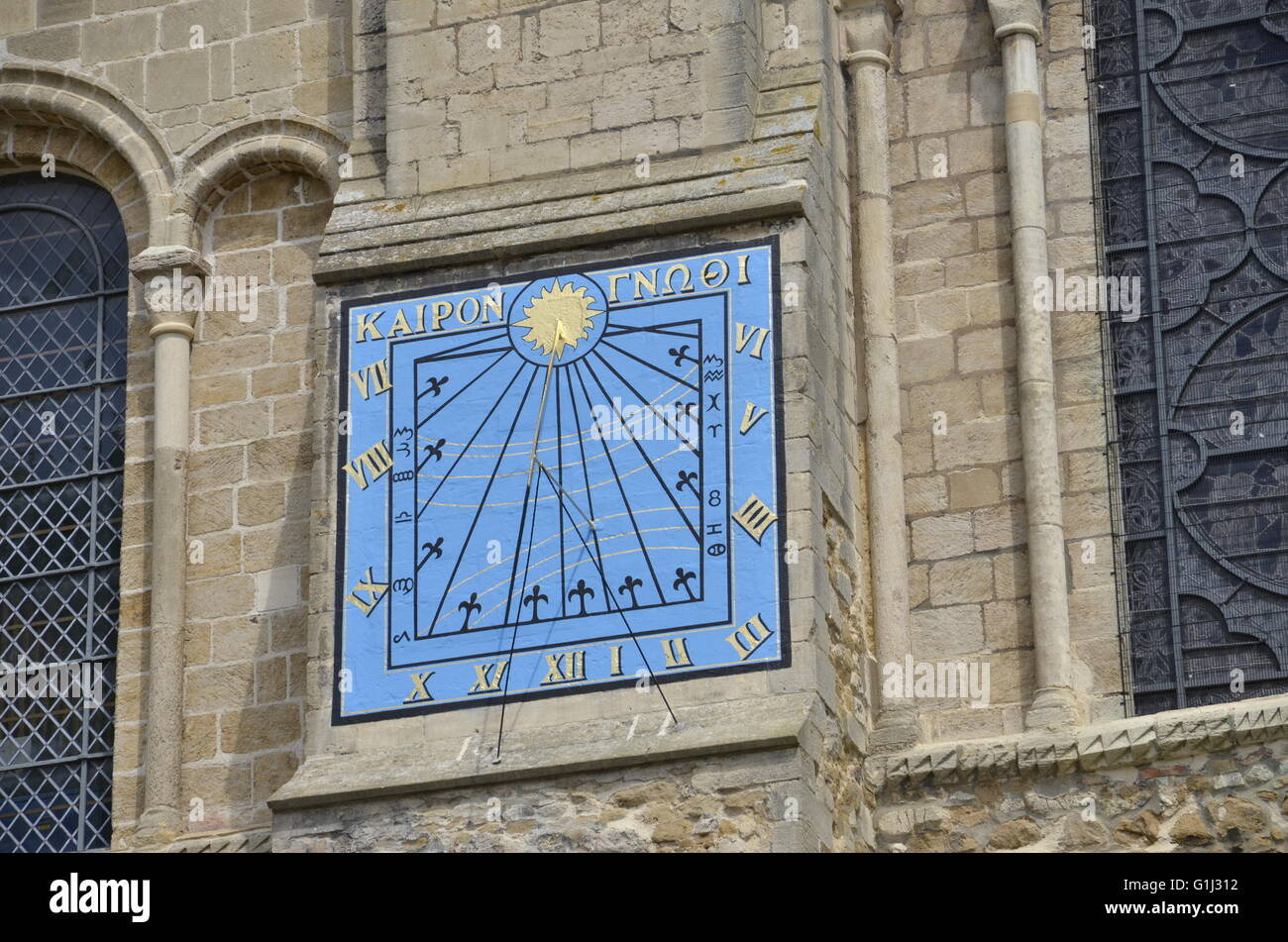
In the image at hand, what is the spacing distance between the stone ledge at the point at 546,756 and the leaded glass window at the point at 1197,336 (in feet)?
5.93

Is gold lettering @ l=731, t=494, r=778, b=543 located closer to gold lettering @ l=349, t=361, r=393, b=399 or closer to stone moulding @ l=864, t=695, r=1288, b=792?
stone moulding @ l=864, t=695, r=1288, b=792

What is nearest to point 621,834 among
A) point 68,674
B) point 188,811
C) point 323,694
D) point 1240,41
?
point 323,694

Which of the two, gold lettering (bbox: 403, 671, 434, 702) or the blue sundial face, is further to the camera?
gold lettering (bbox: 403, 671, 434, 702)

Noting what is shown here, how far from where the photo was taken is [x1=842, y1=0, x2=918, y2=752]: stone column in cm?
1364

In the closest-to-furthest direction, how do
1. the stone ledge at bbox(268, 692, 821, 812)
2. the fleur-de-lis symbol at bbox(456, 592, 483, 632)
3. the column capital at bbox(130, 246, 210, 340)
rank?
the stone ledge at bbox(268, 692, 821, 812)
the fleur-de-lis symbol at bbox(456, 592, 483, 632)
the column capital at bbox(130, 246, 210, 340)

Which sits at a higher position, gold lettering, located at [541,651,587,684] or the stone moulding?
gold lettering, located at [541,651,587,684]

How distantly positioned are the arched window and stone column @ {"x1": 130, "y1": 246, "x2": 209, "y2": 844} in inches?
14.5

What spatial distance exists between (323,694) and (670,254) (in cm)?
233

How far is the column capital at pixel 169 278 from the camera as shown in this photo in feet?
49.0

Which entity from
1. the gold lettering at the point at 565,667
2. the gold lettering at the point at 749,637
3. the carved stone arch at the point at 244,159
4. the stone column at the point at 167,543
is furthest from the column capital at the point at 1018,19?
the stone column at the point at 167,543

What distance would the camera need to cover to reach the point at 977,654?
1362cm

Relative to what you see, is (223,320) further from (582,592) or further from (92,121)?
(582,592)

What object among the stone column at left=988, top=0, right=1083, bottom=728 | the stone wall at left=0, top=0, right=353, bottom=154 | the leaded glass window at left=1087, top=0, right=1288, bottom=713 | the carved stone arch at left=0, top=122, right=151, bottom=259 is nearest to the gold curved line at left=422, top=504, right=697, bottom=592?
the stone column at left=988, top=0, right=1083, bottom=728
